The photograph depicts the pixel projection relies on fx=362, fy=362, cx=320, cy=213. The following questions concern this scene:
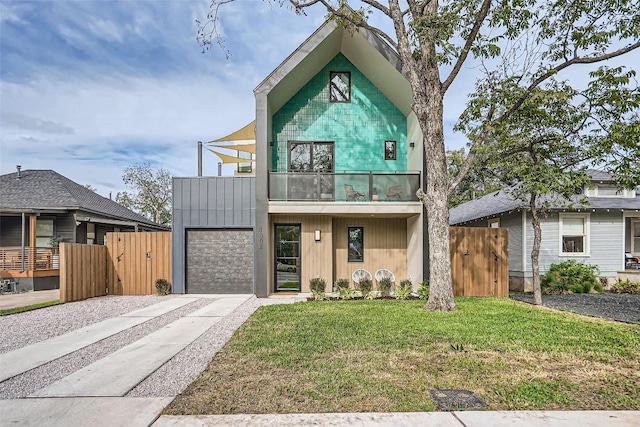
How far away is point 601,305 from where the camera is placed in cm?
1053

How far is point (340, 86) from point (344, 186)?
3.99 meters

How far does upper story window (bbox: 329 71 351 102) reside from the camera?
1310 centimetres

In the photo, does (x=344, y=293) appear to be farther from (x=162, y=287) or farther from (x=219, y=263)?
(x=162, y=287)

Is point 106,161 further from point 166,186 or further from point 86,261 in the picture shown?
point 86,261

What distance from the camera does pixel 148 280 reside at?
12438mm

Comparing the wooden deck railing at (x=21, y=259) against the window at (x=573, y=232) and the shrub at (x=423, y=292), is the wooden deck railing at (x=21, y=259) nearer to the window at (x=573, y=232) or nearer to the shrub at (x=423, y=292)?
the shrub at (x=423, y=292)

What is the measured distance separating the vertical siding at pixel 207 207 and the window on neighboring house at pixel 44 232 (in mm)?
7602

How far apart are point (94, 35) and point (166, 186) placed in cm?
2228

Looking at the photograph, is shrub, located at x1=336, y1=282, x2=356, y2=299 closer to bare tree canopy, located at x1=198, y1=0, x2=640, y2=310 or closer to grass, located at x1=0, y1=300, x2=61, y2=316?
bare tree canopy, located at x1=198, y1=0, x2=640, y2=310

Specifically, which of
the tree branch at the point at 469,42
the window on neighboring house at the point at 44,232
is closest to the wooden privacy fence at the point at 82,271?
the window on neighboring house at the point at 44,232

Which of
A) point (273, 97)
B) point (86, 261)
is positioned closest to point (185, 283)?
point (86, 261)

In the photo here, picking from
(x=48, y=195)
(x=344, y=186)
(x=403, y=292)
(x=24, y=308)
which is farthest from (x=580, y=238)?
(x=48, y=195)

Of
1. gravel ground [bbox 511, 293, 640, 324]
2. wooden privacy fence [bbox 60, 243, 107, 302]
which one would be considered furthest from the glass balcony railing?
wooden privacy fence [bbox 60, 243, 107, 302]

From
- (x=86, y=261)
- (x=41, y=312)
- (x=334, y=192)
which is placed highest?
(x=334, y=192)
